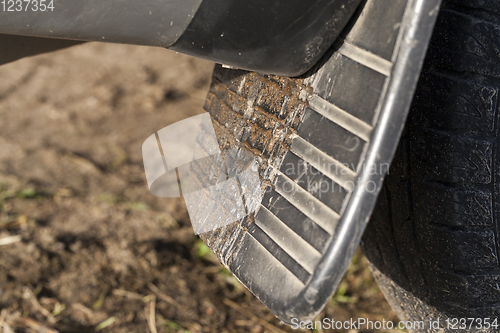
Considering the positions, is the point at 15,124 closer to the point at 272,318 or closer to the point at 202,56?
the point at 272,318

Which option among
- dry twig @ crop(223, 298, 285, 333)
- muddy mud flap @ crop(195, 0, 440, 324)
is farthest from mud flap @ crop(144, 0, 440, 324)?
dry twig @ crop(223, 298, 285, 333)

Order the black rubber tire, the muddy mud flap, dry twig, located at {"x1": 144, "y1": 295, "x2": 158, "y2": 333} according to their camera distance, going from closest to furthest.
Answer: the muddy mud flap < the black rubber tire < dry twig, located at {"x1": 144, "y1": 295, "x2": 158, "y2": 333}

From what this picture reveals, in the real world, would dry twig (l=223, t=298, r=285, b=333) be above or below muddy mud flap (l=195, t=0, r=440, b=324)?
below

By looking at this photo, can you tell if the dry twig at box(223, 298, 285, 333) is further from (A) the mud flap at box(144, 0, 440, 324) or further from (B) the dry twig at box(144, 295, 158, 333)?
(A) the mud flap at box(144, 0, 440, 324)

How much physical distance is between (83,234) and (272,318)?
2.54 ft

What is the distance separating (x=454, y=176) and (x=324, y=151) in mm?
302

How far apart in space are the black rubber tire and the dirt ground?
484 mm

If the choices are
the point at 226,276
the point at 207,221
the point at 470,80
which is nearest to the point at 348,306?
the point at 226,276

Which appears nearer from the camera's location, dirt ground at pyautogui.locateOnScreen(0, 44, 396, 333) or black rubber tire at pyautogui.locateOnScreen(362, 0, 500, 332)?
black rubber tire at pyautogui.locateOnScreen(362, 0, 500, 332)

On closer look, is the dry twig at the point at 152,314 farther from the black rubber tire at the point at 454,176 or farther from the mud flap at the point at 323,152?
the black rubber tire at the point at 454,176

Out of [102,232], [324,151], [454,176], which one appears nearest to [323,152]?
[324,151]

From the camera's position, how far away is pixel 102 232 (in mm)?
1528

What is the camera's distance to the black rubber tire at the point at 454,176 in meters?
0.73

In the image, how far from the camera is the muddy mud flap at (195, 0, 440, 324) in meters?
0.58
